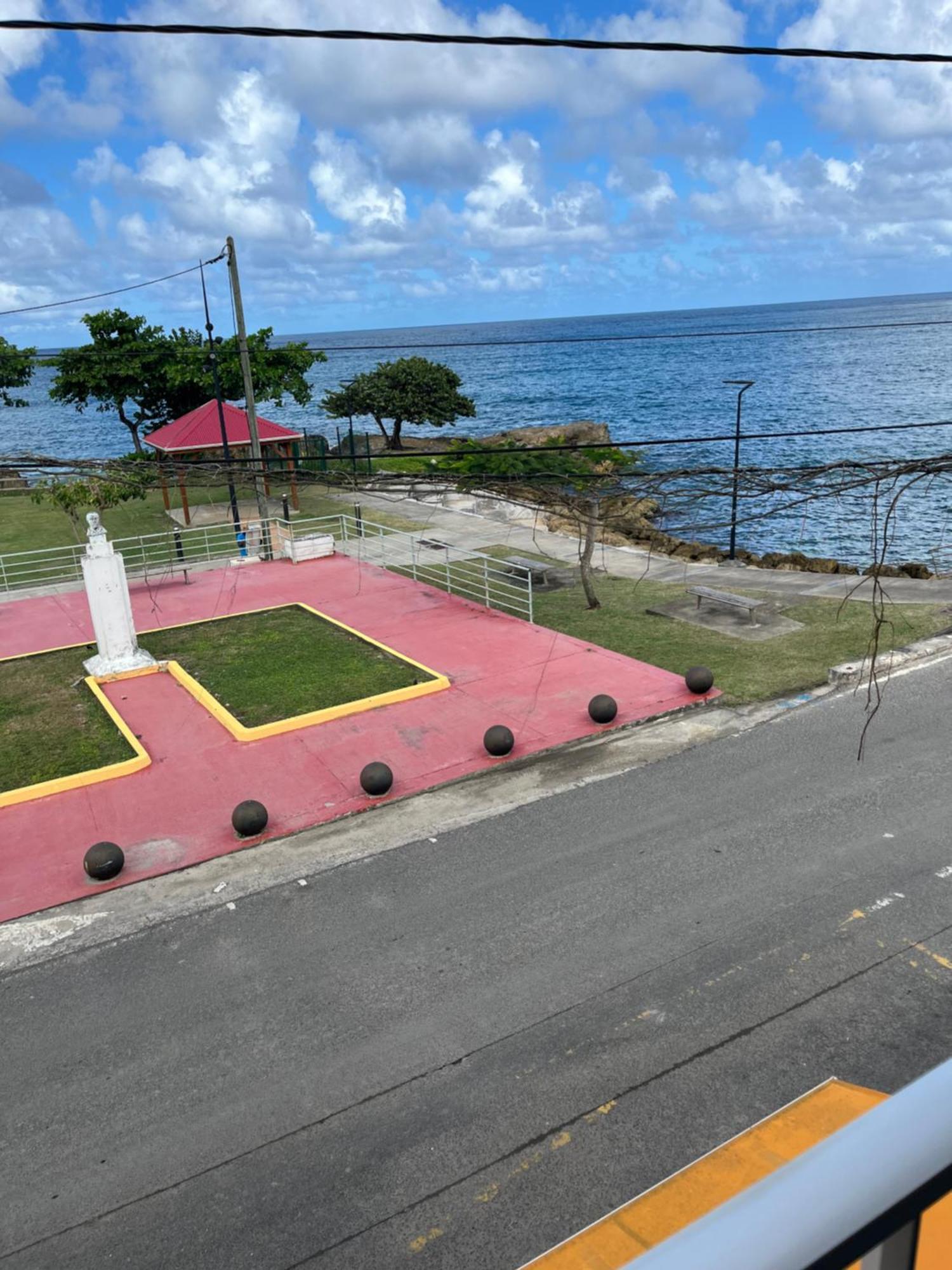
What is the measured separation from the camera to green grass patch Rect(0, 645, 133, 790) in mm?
13844

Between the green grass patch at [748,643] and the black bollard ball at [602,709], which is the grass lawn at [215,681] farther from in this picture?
the green grass patch at [748,643]

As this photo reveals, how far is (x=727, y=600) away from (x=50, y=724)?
41.7 ft

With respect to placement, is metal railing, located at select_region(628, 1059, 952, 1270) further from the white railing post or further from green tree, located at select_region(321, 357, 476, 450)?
green tree, located at select_region(321, 357, 476, 450)

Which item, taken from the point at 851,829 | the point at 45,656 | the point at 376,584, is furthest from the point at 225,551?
the point at 851,829

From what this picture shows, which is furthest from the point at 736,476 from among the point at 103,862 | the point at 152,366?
the point at 152,366

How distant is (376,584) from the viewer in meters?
23.5

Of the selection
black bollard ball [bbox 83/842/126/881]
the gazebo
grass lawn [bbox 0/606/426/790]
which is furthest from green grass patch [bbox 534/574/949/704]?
the gazebo

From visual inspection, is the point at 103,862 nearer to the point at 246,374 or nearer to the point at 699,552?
the point at 246,374

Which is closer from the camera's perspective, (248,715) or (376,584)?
(248,715)

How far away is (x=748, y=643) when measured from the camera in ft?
58.4

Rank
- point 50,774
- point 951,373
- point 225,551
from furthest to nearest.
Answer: point 951,373 < point 225,551 < point 50,774

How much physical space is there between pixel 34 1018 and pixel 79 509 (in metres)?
31.1

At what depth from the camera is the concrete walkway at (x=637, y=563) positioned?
21375mm

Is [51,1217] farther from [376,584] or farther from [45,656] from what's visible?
[376,584]
